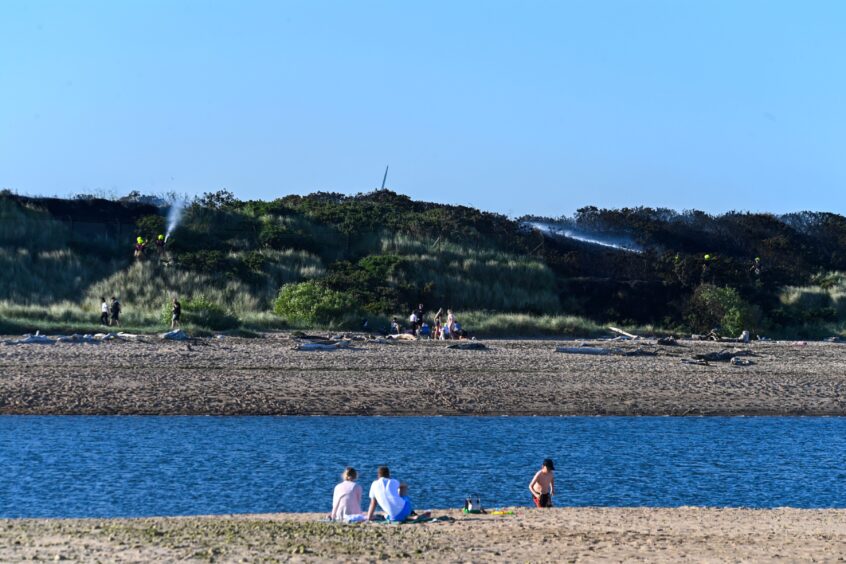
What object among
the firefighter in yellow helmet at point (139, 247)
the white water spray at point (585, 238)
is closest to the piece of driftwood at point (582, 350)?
the firefighter in yellow helmet at point (139, 247)

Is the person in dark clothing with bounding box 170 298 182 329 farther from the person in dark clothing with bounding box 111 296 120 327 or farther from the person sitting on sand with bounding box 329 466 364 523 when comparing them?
the person sitting on sand with bounding box 329 466 364 523

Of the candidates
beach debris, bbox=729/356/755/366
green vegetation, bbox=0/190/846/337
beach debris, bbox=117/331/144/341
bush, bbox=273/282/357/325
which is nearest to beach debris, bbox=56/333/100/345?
beach debris, bbox=117/331/144/341

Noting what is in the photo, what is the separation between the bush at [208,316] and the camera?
34.4 meters

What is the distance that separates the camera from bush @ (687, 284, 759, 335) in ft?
138

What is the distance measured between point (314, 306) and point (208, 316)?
3398 millimetres

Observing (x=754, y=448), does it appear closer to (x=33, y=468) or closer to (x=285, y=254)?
(x=33, y=468)

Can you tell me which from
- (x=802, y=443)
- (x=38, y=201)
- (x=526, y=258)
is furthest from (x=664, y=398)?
(x=38, y=201)

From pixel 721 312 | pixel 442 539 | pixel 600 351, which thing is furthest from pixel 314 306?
pixel 442 539

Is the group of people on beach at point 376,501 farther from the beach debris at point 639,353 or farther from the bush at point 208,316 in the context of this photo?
the bush at point 208,316

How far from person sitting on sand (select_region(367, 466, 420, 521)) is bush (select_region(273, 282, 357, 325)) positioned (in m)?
23.2

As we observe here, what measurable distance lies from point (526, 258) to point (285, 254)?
34.4ft

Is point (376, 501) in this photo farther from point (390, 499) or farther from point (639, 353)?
point (639, 353)

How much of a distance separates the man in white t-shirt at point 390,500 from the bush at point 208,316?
70.0ft

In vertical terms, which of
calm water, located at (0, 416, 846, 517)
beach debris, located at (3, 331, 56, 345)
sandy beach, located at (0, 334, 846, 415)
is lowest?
calm water, located at (0, 416, 846, 517)
